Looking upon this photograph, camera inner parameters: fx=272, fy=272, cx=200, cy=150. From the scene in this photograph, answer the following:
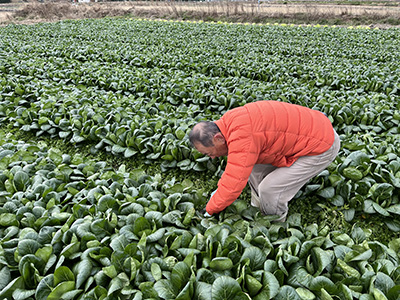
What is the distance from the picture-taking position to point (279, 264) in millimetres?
2389

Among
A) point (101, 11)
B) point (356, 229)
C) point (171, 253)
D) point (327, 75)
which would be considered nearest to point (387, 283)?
point (356, 229)

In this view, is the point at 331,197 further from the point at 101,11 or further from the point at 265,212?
the point at 101,11

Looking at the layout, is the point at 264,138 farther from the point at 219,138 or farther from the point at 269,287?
the point at 269,287

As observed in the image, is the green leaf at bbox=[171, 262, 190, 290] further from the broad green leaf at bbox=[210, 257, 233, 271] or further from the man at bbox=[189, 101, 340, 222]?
the man at bbox=[189, 101, 340, 222]

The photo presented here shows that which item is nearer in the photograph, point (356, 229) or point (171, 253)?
point (171, 253)

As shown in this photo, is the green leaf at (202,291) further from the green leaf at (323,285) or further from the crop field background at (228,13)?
the crop field background at (228,13)

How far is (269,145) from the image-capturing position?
2.76 metres

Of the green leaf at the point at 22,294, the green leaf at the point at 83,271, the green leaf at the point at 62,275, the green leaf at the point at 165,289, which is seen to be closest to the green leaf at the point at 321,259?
the green leaf at the point at 165,289

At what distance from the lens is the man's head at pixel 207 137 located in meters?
2.59

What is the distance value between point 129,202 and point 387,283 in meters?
2.54

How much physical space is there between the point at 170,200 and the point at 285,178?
137 cm

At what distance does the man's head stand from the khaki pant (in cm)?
81

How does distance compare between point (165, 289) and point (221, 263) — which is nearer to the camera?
point (165, 289)

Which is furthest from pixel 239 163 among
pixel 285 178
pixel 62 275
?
pixel 62 275
